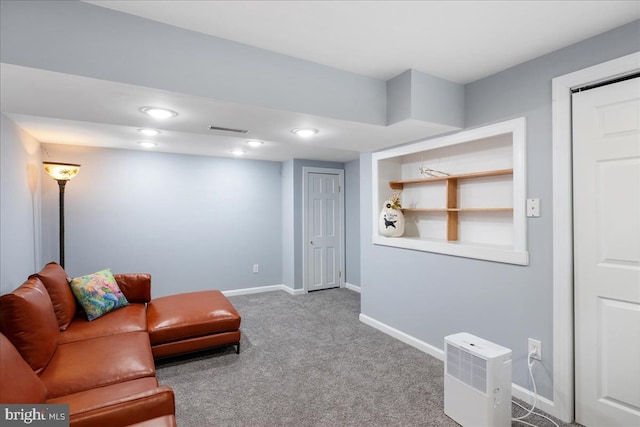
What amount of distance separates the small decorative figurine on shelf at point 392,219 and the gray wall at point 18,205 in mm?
3308

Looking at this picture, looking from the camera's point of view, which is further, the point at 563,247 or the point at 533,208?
the point at 533,208

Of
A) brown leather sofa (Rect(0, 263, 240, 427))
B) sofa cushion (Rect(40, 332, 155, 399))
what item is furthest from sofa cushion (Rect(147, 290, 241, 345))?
sofa cushion (Rect(40, 332, 155, 399))

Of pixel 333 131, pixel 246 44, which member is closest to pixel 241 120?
pixel 246 44

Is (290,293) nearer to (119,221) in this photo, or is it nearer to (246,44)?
(119,221)

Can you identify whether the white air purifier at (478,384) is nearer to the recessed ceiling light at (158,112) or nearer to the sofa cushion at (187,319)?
the sofa cushion at (187,319)

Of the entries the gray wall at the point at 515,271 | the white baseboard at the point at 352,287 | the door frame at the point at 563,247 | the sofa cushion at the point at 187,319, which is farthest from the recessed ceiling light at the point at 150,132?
the white baseboard at the point at 352,287

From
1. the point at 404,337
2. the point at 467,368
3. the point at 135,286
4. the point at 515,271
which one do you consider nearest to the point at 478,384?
the point at 467,368

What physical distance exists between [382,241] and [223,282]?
2836mm

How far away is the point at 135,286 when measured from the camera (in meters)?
3.30

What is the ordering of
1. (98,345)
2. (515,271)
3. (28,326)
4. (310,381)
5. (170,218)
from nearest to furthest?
1. (28,326)
2. (98,345)
3. (515,271)
4. (310,381)
5. (170,218)

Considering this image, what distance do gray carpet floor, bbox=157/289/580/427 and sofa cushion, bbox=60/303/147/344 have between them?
461 mm

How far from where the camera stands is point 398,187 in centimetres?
366

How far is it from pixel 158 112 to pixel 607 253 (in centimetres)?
293

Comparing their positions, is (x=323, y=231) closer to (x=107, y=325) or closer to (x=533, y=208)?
(x=107, y=325)
